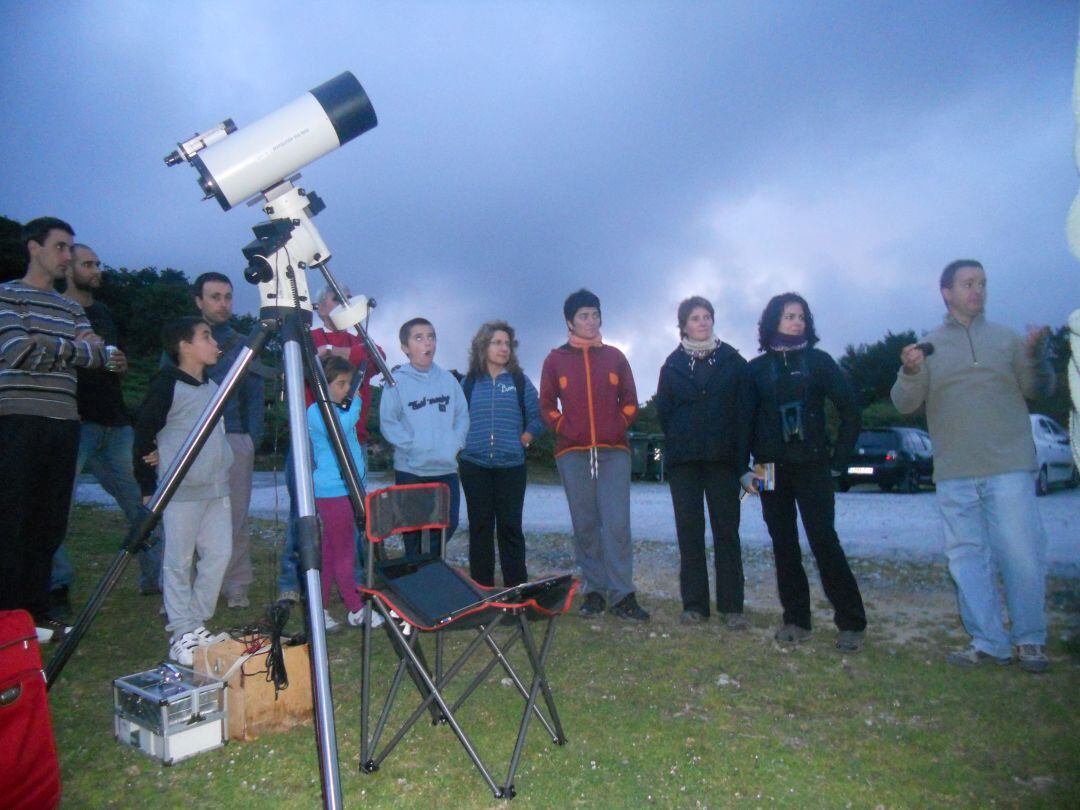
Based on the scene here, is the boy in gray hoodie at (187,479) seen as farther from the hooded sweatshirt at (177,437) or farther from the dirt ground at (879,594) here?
the dirt ground at (879,594)

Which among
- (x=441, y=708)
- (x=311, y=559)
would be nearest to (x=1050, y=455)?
(x=441, y=708)

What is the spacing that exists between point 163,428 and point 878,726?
3.82m

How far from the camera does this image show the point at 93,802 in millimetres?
2643

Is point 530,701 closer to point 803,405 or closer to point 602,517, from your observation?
point 602,517

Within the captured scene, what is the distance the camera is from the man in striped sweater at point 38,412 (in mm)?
3787

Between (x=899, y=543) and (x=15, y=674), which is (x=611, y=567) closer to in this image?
(x=15, y=674)

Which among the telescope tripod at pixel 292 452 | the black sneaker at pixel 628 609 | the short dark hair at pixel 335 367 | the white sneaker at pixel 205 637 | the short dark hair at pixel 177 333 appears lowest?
the black sneaker at pixel 628 609

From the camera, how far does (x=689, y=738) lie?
3104 mm

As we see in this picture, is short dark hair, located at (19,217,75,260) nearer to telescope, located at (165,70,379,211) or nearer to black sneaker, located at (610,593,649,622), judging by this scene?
telescope, located at (165,70,379,211)

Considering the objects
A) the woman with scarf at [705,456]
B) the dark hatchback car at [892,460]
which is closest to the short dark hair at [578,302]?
the woman with scarf at [705,456]

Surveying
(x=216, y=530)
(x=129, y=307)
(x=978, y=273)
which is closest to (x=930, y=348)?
(x=978, y=273)

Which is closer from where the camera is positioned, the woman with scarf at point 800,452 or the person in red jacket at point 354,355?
the woman with scarf at point 800,452

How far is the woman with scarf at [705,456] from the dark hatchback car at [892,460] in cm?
1120

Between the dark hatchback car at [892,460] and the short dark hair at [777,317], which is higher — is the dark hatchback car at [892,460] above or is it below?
below
